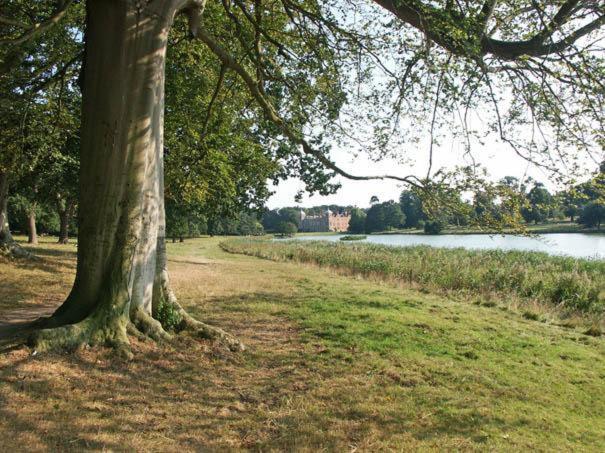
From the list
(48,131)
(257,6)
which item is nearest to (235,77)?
(257,6)

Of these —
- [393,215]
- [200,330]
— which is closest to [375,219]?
[393,215]

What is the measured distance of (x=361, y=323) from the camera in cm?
874

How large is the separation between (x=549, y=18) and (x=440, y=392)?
570cm

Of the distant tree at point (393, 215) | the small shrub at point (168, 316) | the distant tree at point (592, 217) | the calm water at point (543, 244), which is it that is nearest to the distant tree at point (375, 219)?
the distant tree at point (393, 215)

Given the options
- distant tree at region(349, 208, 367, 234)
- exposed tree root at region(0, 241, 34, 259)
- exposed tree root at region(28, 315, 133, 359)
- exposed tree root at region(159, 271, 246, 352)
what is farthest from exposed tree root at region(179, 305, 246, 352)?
Result: distant tree at region(349, 208, 367, 234)

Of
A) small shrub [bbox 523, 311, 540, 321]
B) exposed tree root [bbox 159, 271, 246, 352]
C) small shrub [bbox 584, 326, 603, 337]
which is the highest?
exposed tree root [bbox 159, 271, 246, 352]

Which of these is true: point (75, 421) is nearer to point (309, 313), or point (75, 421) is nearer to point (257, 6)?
point (309, 313)

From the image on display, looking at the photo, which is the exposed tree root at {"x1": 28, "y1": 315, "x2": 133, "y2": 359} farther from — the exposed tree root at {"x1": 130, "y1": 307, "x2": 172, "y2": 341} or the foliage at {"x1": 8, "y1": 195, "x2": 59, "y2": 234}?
the foliage at {"x1": 8, "y1": 195, "x2": 59, "y2": 234}

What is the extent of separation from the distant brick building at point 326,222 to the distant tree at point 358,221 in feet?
51.2

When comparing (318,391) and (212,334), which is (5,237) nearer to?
(212,334)

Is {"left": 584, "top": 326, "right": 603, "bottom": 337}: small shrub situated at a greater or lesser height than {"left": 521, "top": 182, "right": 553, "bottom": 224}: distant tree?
lesser

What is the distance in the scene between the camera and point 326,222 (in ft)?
410

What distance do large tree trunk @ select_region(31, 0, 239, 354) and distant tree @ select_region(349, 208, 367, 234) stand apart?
90074 mm

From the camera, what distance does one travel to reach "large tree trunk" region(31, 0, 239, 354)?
5699mm
